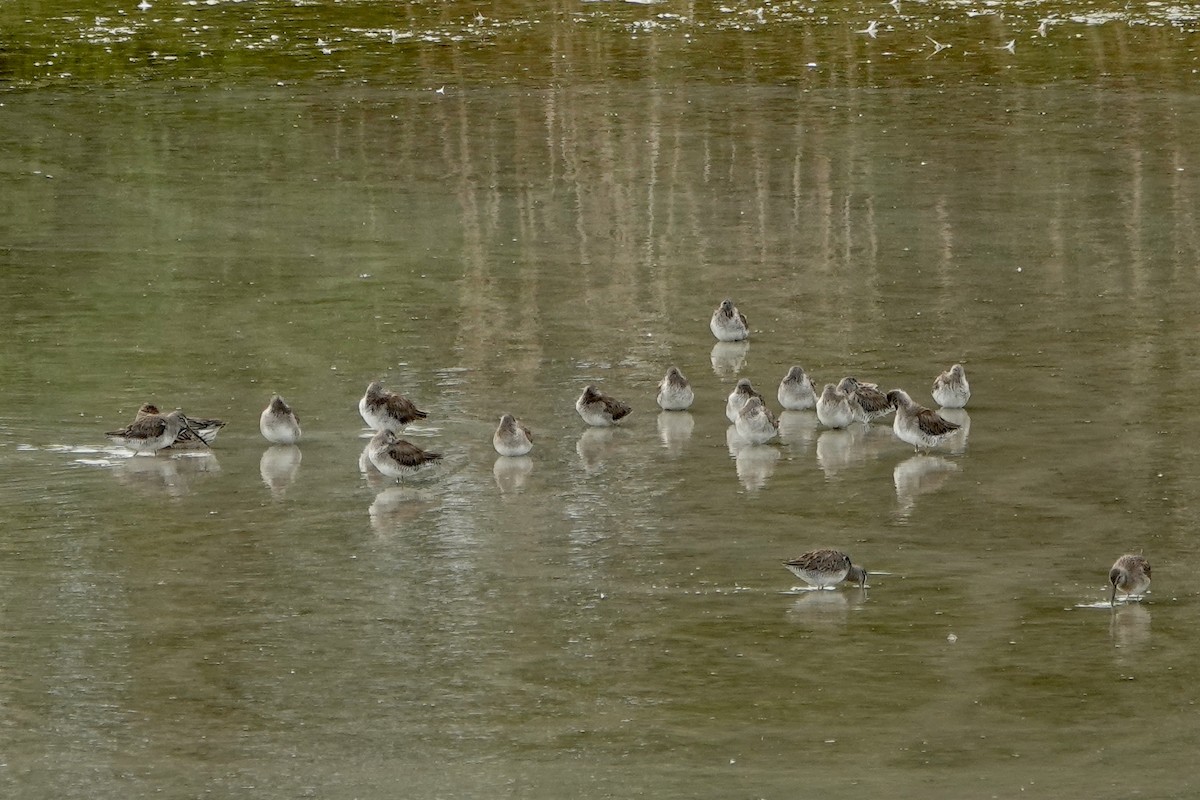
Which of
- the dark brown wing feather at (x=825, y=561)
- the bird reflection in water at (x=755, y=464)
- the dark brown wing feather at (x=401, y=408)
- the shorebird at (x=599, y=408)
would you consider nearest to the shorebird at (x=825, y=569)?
the dark brown wing feather at (x=825, y=561)

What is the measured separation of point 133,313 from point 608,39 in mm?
16429

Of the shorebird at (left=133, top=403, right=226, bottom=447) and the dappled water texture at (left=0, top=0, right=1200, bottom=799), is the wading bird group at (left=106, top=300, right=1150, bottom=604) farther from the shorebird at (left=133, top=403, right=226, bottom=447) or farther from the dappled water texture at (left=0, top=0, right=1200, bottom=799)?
the dappled water texture at (left=0, top=0, right=1200, bottom=799)

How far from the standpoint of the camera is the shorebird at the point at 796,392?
13938mm

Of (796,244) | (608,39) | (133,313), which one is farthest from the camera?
(608,39)

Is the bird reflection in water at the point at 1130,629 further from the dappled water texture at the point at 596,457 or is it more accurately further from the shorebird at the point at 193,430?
the shorebird at the point at 193,430

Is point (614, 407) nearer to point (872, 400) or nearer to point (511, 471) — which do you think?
point (511, 471)

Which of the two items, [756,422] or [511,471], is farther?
[756,422]

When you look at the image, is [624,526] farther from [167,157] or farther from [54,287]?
[167,157]

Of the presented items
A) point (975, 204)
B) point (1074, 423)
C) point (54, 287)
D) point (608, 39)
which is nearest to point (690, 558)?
point (1074, 423)

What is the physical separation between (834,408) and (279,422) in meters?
3.39

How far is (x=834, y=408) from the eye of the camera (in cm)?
1345

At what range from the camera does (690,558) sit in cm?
1086

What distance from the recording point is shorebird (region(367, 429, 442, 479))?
485 inches

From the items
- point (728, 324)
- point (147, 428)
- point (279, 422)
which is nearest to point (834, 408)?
point (728, 324)
